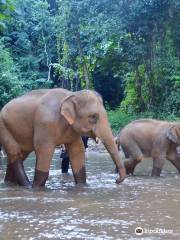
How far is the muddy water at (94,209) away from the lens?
5.11 m

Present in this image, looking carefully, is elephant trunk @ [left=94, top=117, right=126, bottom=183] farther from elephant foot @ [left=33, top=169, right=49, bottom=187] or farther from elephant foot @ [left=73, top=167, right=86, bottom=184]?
elephant foot @ [left=33, top=169, right=49, bottom=187]

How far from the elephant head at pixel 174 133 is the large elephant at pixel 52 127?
1863mm

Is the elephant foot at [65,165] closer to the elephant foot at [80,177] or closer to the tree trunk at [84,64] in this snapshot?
the elephant foot at [80,177]

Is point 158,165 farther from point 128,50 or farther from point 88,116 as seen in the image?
point 128,50

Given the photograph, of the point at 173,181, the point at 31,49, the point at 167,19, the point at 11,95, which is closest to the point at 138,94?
the point at 167,19

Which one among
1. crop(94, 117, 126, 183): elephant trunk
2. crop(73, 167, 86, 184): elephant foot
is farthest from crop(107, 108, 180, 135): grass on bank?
crop(94, 117, 126, 183): elephant trunk

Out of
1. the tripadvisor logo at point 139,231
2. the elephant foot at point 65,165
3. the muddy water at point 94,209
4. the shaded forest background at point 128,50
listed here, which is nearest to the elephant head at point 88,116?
the muddy water at point 94,209

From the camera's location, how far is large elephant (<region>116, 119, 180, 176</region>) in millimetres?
9773

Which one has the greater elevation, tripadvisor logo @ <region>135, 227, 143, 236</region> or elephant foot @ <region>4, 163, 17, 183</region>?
tripadvisor logo @ <region>135, 227, 143, 236</region>

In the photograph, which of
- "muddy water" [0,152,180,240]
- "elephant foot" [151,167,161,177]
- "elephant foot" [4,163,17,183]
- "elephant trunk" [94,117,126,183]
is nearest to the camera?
"muddy water" [0,152,180,240]

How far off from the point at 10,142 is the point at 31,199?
1.94 m

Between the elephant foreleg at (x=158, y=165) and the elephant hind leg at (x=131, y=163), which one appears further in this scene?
the elephant hind leg at (x=131, y=163)

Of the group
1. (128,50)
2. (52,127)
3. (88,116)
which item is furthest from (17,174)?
(128,50)

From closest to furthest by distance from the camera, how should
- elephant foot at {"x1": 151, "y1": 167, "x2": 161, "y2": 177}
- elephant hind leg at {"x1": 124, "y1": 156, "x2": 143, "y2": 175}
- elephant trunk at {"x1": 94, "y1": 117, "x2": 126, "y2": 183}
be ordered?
elephant trunk at {"x1": 94, "y1": 117, "x2": 126, "y2": 183}
elephant foot at {"x1": 151, "y1": 167, "x2": 161, "y2": 177}
elephant hind leg at {"x1": 124, "y1": 156, "x2": 143, "y2": 175}
